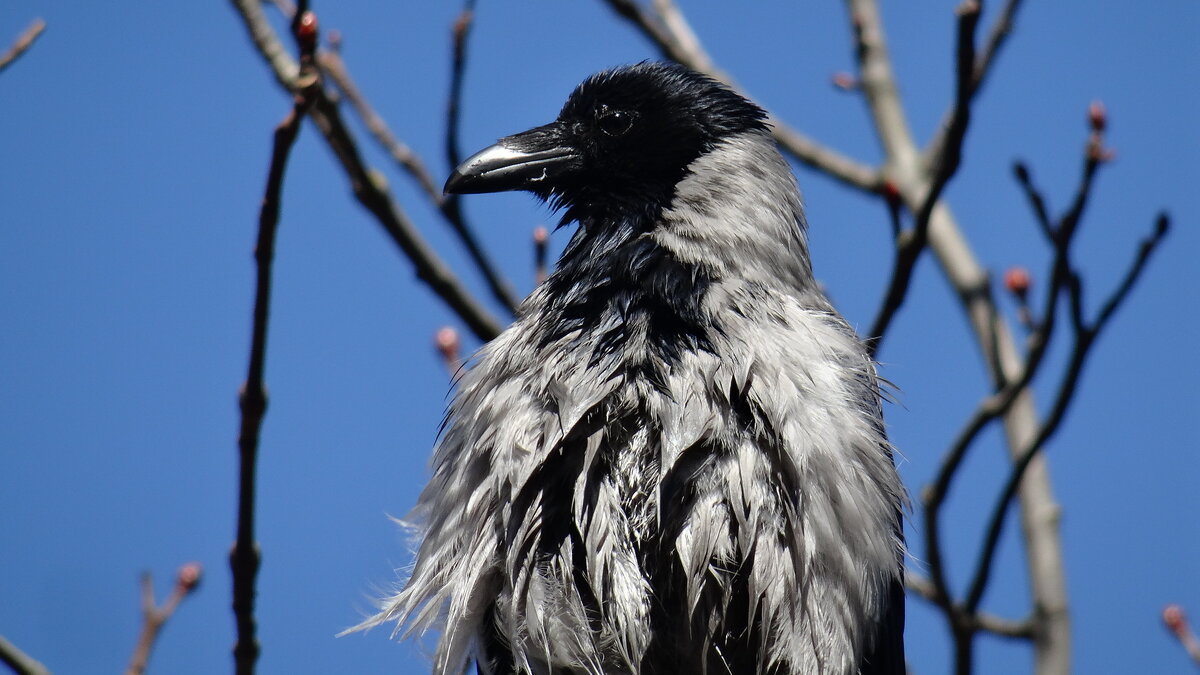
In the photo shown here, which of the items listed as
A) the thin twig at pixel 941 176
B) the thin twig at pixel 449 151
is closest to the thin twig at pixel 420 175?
the thin twig at pixel 449 151

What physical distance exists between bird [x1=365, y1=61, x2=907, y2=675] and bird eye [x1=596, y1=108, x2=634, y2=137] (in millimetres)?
668

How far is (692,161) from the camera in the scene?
12.4 feet

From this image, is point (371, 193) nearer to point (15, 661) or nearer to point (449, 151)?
point (449, 151)

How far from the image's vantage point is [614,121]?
3.90 m

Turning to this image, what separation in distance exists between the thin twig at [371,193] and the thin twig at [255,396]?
4.05ft

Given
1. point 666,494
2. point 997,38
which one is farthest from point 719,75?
point 666,494

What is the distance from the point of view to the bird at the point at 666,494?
9.63ft

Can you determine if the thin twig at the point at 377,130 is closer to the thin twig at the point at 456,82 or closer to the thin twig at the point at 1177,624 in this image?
the thin twig at the point at 456,82

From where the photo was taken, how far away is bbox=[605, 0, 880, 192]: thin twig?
5.28m

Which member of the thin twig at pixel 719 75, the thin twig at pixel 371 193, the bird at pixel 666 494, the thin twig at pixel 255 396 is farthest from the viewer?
the thin twig at pixel 719 75

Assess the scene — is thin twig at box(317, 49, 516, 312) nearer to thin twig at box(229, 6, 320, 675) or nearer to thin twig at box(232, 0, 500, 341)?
thin twig at box(232, 0, 500, 341)

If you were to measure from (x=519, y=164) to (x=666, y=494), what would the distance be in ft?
4.38

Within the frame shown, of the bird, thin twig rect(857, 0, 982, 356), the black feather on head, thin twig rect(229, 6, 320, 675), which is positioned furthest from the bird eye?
thin twig rect(229, 6, 320, 675)

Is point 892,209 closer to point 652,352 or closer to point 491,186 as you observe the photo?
point 652,352
